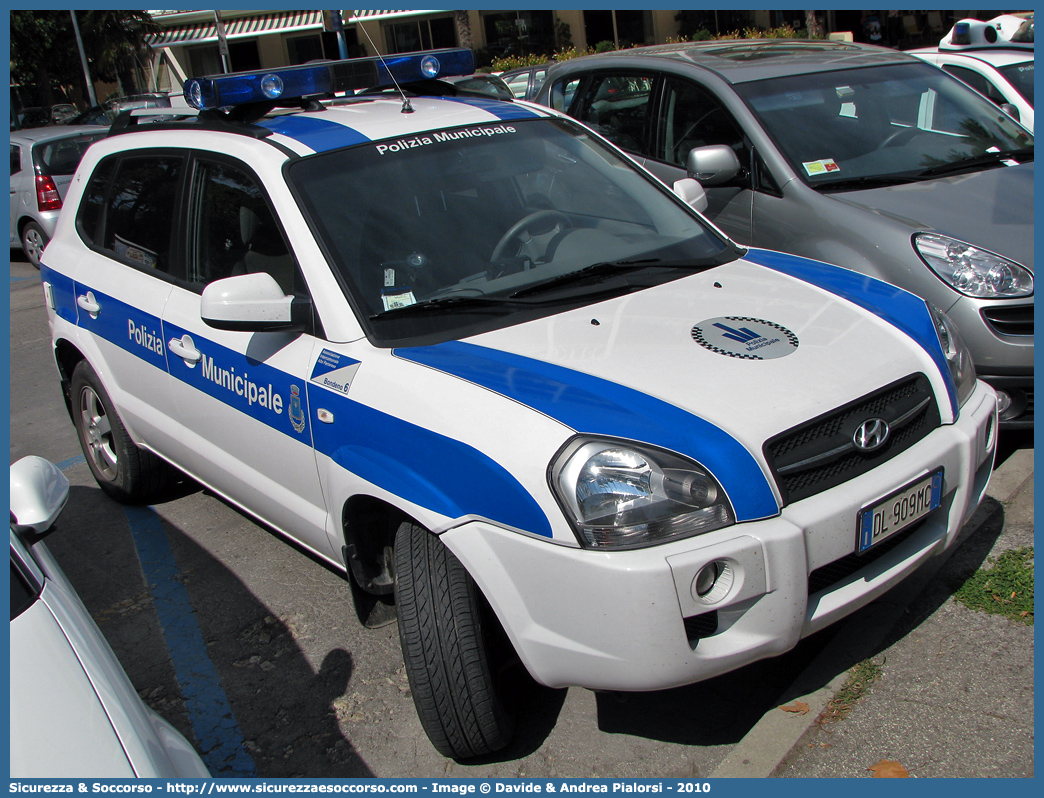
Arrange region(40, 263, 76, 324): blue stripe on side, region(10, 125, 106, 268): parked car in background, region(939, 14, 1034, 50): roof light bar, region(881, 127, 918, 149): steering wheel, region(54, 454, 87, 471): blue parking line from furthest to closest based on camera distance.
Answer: region(10, 125, 106, 268): parked car in background
region(939, 14, 1034, 50): roof light bar
region(54, 454, 87, 471): blue parking line
region(881, 127, 918, 149): steering wheel
region(40, 263, 76, 324): blue stripe on side

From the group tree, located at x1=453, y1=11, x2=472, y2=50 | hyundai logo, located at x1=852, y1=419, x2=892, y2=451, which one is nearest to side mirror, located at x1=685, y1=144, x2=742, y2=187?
hyundai logo, located at x1=852, y1=419, x2=892, y2=451

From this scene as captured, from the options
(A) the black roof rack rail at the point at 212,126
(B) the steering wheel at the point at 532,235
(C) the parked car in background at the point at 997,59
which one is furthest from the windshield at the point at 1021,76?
(A) the black roof rack rail at the point at 212,126

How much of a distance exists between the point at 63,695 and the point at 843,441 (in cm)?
197

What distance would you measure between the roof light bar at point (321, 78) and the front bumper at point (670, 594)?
2076 millimetres

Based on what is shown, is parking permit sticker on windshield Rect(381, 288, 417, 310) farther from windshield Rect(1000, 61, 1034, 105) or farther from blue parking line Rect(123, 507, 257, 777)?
windshield Rect(1000, 61, 1034, 105)

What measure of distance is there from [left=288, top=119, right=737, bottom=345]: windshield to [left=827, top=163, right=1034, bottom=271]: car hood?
1.29 metres

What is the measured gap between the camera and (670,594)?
2.21m

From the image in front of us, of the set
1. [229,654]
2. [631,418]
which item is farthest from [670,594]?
[229,654]

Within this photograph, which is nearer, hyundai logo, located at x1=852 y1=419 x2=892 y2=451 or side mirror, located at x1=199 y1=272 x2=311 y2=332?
hyundai logo, located at x1=852 y1=419 x2=892 y2=451

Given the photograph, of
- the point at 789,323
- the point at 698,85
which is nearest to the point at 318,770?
the point at 789,323

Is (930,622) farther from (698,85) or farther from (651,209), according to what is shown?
(698,85)

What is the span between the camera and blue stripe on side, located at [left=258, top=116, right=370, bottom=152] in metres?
3.27

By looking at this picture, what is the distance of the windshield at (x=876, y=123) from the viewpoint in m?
4.77

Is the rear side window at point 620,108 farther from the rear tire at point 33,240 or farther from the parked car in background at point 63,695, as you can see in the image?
the rear tire at point 33,240
